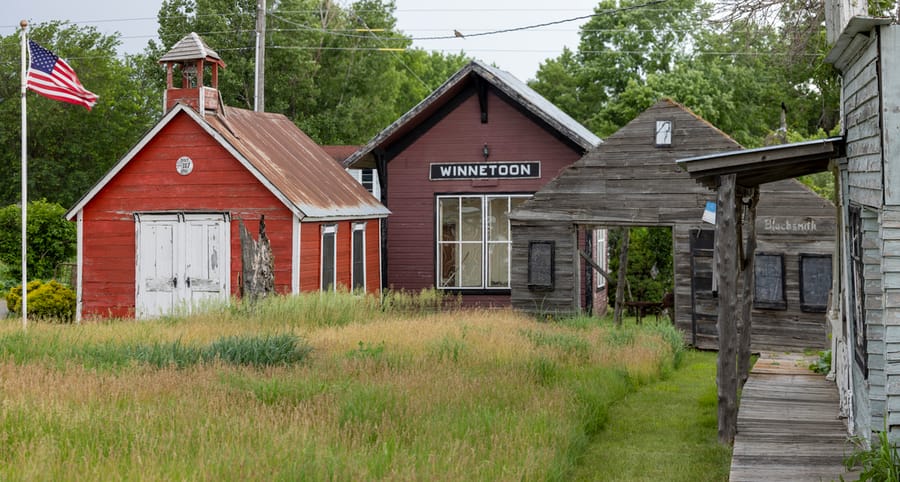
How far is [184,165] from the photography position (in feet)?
75.3

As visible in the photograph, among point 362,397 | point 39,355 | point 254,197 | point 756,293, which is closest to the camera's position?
point 362,397

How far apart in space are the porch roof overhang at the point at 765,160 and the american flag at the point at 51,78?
1334 cm

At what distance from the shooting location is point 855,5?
10156mm

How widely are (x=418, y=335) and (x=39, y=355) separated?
5473mm

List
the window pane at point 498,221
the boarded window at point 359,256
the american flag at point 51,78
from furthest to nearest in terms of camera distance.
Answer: the window pane at point 498,221 < the boarded window at point 359,256 < the american flag at point 51,78

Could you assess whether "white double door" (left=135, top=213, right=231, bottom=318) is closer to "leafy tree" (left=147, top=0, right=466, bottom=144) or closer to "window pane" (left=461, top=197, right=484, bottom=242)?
"window pane" (left=461, top=197, right=484, bottom=242)

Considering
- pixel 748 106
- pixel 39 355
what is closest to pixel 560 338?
pixel 39 355

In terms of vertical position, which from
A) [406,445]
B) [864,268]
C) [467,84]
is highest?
[467,84]

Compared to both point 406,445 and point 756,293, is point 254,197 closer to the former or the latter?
point 756,293

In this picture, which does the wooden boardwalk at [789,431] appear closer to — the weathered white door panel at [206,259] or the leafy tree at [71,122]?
the weathered white door panel at [206,259]

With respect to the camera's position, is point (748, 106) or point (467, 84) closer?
point (467, 84)

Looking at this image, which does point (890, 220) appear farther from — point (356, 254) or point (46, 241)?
point (46, 241)

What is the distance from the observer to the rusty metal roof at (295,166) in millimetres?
22438

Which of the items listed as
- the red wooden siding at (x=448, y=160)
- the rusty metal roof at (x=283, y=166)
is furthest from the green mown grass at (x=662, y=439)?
the red wooden siding at (x=448, y=160)
